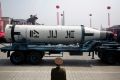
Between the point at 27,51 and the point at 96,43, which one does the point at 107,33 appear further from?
the point at 27,51

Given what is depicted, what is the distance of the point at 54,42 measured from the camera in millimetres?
22141

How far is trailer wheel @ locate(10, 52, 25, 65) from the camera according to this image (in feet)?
67.5

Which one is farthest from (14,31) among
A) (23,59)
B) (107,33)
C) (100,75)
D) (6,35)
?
(100,75)

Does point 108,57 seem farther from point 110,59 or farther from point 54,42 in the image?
point 54,42

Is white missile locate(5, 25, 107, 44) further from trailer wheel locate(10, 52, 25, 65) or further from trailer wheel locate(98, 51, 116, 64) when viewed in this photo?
trailer wheel locate(98, 51, 116, 64)

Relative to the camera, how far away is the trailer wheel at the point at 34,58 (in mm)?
20578

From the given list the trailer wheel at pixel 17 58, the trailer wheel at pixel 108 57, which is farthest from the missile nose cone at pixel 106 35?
the trailer wheel at pixel 17 58

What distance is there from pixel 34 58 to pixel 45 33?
82.0 inches

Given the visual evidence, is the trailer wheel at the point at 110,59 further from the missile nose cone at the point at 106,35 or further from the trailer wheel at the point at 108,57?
the missile nose cone at the point at 106,35

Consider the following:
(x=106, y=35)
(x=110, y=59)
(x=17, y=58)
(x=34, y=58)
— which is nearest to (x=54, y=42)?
(x=34, y=58)

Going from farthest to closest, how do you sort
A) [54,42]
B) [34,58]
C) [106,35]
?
[106,35], [54,42], [34,58]

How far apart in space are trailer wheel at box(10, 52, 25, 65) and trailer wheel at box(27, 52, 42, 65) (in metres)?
0.41

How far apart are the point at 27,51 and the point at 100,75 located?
6646 millimetres

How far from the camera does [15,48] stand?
2088cm
